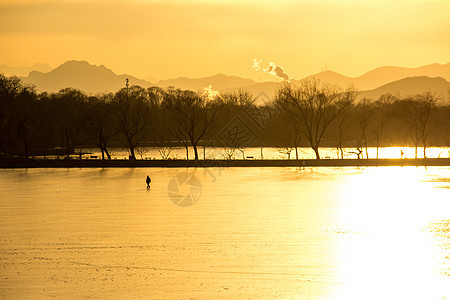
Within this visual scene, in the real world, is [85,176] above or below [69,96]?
below

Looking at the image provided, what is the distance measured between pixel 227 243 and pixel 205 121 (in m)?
88.0

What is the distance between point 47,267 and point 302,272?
331 inches

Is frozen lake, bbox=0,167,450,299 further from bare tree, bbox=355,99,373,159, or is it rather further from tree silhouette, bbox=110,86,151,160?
bare tree, bbox=355,99,373,159

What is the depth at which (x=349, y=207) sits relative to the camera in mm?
Result: 37031

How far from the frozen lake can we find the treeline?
44.4 m

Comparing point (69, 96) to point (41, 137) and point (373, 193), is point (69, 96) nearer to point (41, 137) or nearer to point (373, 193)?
point (41, 137)

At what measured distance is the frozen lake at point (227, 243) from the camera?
62.3 feet

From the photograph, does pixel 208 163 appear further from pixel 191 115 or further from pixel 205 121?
pixel 205 121

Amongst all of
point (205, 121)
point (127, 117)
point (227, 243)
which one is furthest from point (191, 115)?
point (227, 243)

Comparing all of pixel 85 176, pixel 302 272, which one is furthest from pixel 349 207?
pixel 85 176

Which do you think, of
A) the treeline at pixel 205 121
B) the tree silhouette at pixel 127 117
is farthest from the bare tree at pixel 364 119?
the tree silhouette at pixel 127 117

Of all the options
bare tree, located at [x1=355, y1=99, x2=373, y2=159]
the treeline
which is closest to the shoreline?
the treeline

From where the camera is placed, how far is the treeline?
93000mm

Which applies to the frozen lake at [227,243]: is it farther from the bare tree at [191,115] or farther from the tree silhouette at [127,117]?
the bare tree at [191,115]
